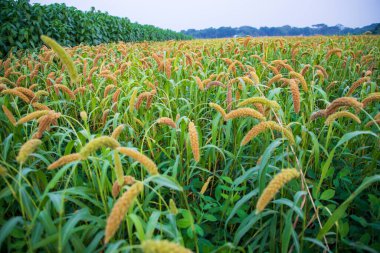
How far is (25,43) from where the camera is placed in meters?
8.23

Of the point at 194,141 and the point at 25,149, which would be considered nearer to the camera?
the point at 25,149

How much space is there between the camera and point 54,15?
10430mm

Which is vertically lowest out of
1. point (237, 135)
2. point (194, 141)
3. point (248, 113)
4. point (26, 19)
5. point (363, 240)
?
point (363, 240)

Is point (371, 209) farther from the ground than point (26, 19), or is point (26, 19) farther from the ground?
point (26, 19)

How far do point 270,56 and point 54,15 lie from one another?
1007 cm

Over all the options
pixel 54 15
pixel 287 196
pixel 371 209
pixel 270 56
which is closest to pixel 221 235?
pixel 287 196

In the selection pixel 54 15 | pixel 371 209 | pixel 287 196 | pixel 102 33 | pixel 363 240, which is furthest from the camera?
pixel 102 33

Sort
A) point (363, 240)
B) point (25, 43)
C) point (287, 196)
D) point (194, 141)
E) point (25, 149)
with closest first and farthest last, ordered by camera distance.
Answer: point (25, 149), point (194, 141), point (363, 240), point (287, 196), point (25, 43)

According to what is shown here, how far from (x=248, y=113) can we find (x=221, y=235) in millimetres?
887

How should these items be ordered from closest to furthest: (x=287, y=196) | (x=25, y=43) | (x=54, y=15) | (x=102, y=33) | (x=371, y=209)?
(x=371, y=209) → (x=287, y=196) → (x=25, y=43) → (x=54, y=15) → (x=102, y=33)

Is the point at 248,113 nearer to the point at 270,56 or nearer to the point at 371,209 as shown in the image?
the point at 371,209

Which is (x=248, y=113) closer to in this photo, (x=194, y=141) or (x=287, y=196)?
(x=194, y=141)

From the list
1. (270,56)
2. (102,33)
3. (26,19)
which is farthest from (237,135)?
(102,33)

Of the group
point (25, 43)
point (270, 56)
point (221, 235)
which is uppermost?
point (25, 43)
